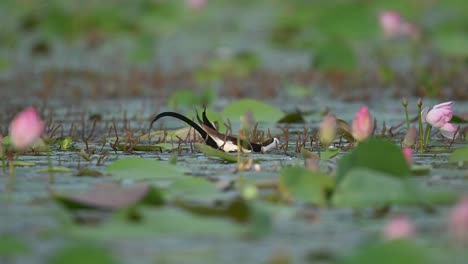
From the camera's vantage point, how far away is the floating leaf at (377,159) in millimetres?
3088

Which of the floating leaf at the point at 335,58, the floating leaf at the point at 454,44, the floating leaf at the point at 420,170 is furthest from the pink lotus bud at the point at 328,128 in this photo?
the floating leaf at the point at 454,44

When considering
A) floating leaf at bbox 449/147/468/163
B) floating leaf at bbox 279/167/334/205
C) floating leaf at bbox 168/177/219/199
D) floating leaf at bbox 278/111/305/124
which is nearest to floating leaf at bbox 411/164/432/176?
floating leaf at bbox 449/147/468/163

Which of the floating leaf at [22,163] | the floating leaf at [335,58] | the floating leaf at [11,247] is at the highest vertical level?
the floating leaf at [335,58]

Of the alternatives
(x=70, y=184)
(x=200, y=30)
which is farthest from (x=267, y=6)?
(x=70, y=184)

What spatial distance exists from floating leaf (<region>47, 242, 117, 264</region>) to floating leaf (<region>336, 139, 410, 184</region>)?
115cm

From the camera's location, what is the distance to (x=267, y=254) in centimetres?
231

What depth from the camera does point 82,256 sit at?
2.09m

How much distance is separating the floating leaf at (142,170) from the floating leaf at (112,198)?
57cm

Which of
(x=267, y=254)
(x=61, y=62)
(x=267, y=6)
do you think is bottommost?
(x=267, y=254)

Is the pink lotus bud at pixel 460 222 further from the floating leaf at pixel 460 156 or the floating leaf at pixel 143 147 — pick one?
the floating leaf at pixel 143 147

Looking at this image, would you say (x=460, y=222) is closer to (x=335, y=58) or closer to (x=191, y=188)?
(x=191, y=188)

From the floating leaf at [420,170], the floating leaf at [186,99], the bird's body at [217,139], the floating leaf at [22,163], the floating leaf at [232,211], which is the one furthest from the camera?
the floating leaf at [186,99]

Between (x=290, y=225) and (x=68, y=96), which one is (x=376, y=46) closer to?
(x=68, y=96)

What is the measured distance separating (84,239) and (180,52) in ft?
27.9
